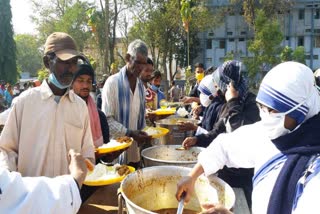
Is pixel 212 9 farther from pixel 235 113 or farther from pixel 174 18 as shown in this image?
pixel 235 113

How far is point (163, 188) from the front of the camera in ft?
5.97

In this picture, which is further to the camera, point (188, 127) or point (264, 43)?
point (264, 43)

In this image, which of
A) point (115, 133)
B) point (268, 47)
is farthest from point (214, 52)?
point (115, 133)

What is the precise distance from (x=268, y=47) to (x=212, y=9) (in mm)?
7904

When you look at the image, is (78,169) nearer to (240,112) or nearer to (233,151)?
(233,151)

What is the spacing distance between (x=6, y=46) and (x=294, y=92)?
30649 millimetres

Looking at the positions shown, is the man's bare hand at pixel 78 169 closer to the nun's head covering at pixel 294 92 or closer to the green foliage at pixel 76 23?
the nun's head covering at pixel 294 92

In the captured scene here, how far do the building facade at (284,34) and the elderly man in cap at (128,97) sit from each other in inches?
1071

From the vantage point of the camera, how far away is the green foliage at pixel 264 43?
2089cm

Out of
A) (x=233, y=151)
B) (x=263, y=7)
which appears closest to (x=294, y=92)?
(x=233, y=151)

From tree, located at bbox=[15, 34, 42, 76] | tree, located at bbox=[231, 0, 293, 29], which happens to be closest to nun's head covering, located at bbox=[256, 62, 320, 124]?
tree, located at bbox=[231, 0, 293, 29]

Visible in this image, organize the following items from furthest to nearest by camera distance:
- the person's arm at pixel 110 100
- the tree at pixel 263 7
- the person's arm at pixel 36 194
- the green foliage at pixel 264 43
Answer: the tree at pixel 263 7, the green foliage at pixel 264 43, the person's arm at pixel 110 100, the person's arm at pixel 36 194

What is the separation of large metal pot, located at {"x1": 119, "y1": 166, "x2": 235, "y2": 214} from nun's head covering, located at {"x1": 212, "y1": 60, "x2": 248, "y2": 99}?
771 millimetres

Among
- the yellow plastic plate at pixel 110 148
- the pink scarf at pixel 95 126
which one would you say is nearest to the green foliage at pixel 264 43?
the pink scarf at pixel 95 126
